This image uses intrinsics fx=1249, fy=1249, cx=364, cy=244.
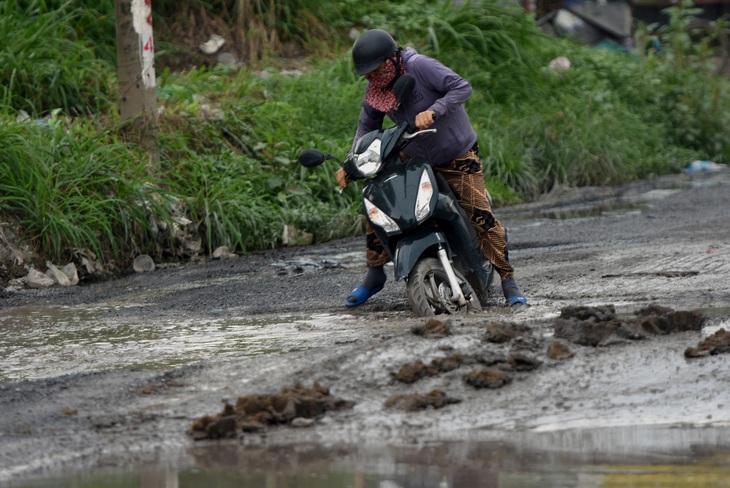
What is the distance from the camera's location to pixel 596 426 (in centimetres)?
430

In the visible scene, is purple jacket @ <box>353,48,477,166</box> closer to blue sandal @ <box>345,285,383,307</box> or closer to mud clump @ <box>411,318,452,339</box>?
blue sandal @ <box>345,285,383,307</box>

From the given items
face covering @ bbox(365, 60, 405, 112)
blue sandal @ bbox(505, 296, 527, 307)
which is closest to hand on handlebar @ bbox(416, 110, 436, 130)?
face covering @ bbox(365, 60, 405, 112)

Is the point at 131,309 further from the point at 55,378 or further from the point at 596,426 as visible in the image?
the point at 596,426

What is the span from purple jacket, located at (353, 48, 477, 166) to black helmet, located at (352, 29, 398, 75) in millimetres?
231

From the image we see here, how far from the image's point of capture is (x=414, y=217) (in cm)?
657

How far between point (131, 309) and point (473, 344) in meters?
3.21

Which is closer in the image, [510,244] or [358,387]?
[358,387]

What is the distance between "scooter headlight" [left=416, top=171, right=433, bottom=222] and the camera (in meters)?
6.57

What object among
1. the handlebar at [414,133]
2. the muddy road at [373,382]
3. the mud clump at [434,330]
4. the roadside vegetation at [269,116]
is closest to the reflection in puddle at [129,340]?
the muddy road at [373,382]

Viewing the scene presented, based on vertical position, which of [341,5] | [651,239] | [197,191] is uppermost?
[341,5]

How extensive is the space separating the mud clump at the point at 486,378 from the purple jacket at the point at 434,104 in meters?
2.16

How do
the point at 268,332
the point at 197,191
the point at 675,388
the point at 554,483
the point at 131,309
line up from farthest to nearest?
1. the point at 197,191
2. the point at 131,309
3. the point at 268,332
4. the point at 675,388
5. the point at 554,483

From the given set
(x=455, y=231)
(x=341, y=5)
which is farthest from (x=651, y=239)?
(x=341, y=5)

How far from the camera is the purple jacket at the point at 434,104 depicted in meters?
6.72
